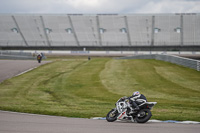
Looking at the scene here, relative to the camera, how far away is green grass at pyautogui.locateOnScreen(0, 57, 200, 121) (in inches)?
500

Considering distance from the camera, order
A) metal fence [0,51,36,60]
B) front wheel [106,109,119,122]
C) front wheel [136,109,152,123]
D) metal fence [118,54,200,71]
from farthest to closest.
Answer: metal fence [0,51,36,60] < metal fence [118,54,200,71] < front wheel [106,109,119,122] < front wheel [136,109,152,123]

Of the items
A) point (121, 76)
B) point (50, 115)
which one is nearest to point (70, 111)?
point (50, 115)

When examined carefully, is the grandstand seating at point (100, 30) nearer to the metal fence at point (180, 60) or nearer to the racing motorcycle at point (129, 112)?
the metal fence at point (180, 60)

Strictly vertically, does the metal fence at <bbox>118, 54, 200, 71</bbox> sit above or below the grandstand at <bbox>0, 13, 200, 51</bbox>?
below

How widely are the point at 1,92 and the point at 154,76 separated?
11.3m

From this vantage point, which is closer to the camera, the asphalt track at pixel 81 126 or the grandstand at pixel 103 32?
the asphalt track at pixel 81 126

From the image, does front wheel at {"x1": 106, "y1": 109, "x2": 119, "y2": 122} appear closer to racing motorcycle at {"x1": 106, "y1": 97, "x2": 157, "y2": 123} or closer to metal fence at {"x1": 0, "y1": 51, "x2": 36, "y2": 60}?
racing motorcycle at {"x1": 106, "y1": 97, "x2": 157, "y2": 123}

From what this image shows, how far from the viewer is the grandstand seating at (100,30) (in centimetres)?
7381

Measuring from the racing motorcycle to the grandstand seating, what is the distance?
207 feet

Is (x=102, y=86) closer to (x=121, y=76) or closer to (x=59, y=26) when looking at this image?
(x=121, y=76)

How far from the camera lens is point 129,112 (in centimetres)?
1012

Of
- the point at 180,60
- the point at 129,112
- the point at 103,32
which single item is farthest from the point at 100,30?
the point at 129,112

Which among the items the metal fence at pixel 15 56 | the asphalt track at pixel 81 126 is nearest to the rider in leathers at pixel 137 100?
the asphalt track at pixel 81 126

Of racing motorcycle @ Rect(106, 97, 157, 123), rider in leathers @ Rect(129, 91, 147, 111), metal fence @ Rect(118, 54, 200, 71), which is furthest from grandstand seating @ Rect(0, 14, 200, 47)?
rider in leathers @ Rect(129, 91, 147, 111)
